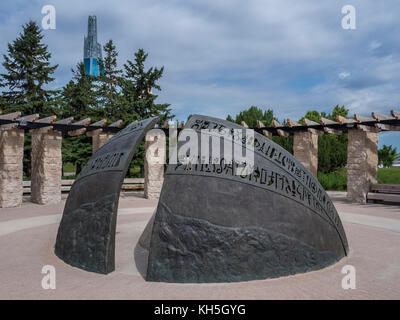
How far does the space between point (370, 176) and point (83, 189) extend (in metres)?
14.9

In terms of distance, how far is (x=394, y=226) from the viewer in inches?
370

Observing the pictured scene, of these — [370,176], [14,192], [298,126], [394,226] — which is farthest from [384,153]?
[14,192]

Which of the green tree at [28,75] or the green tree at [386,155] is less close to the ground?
the green tree at [28,75]

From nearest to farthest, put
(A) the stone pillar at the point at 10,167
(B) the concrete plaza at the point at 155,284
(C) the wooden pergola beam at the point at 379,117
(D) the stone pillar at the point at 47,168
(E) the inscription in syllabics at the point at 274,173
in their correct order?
(B) the concrete plaza at the point at 155,284 < (E) the inscription in syllabics at the point at 274,173 < (A) the stone pillar at the point at 10,167 < (C) the wooden pergola beam at the point at 379,117 < (D) the stone pillar at the point at 47,168

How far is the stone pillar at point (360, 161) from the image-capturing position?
50.1 ft

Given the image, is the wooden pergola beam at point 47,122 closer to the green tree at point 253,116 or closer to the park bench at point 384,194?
the park bench at point 384,194

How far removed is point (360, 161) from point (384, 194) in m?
1.89

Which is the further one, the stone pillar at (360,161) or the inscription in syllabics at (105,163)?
the stone pillar at (360,161)

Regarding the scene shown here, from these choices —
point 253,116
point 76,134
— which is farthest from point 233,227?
point 253,116

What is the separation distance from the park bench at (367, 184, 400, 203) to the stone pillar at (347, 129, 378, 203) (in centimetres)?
30

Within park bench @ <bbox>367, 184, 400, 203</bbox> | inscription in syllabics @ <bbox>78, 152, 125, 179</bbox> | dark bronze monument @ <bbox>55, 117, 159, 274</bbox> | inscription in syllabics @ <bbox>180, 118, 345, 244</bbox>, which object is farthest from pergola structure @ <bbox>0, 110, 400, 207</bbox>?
inscription in syllabics @ <bbox>180, 118, 345, 244</bbox>

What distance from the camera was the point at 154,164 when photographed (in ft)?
54.0

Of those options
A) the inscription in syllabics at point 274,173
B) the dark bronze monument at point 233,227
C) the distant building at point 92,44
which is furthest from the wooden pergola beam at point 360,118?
the distant building at point 92,44

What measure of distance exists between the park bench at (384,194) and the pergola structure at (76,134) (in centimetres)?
33
